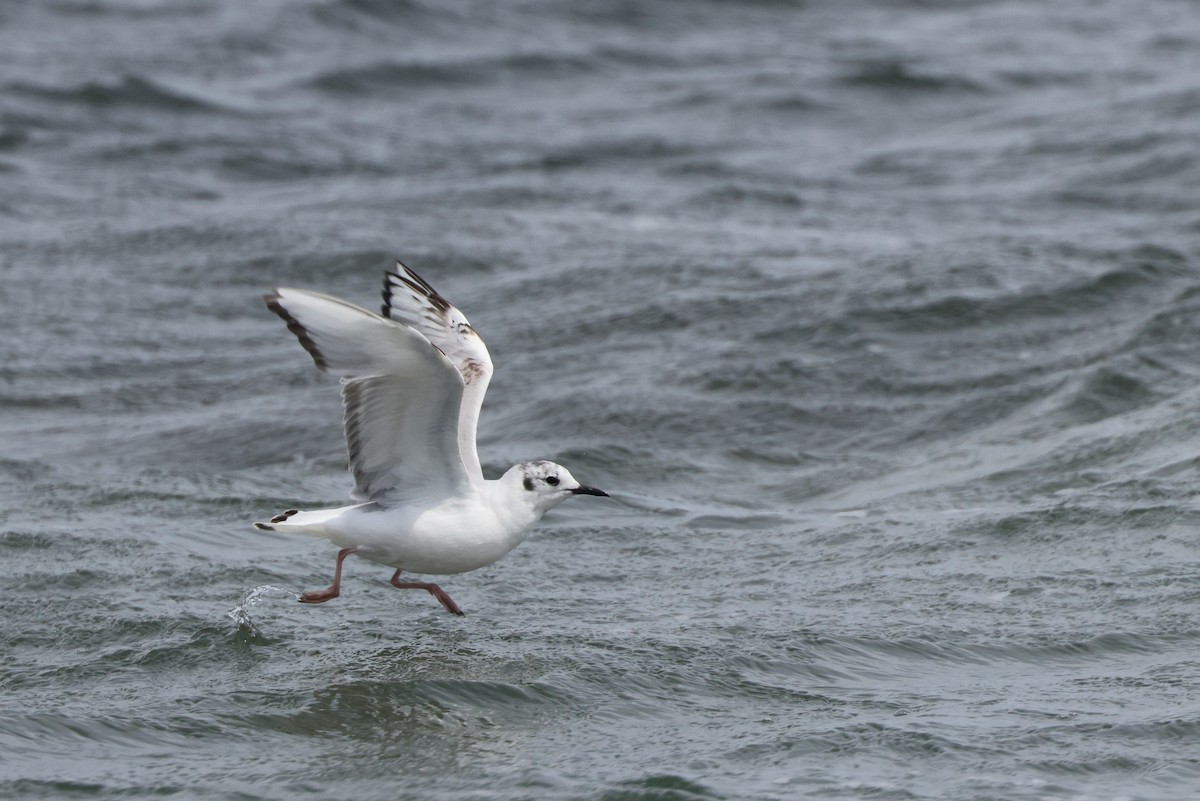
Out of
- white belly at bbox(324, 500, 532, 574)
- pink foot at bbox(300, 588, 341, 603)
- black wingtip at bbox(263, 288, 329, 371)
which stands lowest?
pink foot at bbox(300, 588, 341, 603)

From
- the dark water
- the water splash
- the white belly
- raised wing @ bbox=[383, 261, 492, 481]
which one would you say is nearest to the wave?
the dark water

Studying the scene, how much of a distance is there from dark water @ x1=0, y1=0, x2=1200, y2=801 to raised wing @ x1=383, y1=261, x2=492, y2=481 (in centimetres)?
121

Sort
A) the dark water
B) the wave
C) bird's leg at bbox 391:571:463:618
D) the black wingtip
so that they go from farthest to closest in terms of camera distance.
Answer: the wave → bird's leg at bbox 391:571:463:618 → the dark water → the black wingtip

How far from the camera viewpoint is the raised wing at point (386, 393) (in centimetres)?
633

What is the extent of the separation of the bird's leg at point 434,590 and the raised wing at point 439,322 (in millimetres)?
572

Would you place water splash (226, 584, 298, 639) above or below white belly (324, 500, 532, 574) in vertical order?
below

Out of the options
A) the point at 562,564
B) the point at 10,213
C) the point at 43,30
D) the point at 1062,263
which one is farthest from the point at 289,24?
the point at 562,564

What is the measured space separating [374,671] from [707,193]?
443 inches

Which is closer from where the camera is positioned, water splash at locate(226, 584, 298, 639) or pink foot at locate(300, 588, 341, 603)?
pink foot at locate(300, 588, 341, 603)

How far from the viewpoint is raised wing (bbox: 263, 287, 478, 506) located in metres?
6.33

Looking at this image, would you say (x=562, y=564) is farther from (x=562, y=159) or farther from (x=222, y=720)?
(x=562, y=159)

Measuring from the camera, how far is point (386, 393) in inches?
270

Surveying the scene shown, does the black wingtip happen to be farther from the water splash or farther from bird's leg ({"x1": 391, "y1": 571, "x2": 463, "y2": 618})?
the water splash

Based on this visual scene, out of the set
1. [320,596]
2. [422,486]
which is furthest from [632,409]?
[320,596]
